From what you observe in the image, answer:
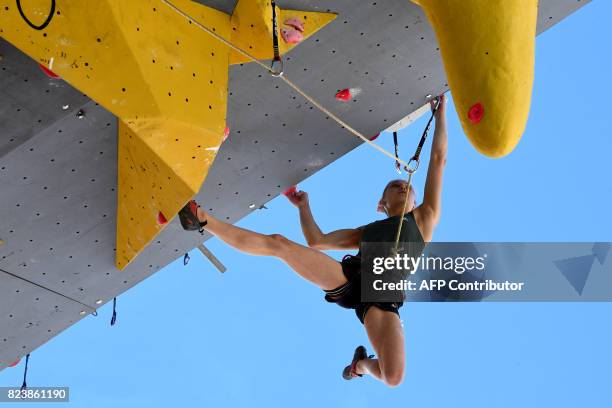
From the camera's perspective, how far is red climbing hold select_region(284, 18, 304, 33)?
333cm

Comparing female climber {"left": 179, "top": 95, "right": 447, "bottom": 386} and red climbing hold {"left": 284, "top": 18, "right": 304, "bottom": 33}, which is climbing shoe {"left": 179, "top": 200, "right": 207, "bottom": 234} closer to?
female climber {"left": 179, "top": 95, "right": 447, "bottom": 386}

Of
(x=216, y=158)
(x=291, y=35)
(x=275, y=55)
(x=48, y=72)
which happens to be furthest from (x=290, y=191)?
(x=48, y=72)

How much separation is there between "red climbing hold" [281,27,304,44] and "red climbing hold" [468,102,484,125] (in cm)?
78

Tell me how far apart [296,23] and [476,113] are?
2.72 ft

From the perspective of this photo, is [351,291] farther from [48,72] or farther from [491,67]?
[48,72]

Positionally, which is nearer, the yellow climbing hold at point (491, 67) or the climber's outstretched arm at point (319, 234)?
→ the yellow climbing hold at point (491, 67)

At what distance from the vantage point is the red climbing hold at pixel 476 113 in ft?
9.45

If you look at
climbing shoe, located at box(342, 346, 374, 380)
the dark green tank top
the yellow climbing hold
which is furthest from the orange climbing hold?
climbing shoe, located at box(342, 346, 374, 380)

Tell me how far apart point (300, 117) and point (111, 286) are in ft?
4.24

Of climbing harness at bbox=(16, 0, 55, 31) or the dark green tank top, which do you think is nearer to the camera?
climbing harness at bbox=(16, 0, 55, 31)

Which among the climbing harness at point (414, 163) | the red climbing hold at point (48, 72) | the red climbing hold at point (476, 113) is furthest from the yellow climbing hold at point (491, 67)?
the red climbing hold at point (48, 72)

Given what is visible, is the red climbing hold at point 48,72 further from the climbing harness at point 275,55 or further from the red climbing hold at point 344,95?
the red climbing hold at point 344,95

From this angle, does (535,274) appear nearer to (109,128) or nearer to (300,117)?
(300,117)

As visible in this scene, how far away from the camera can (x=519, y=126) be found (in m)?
2.92
